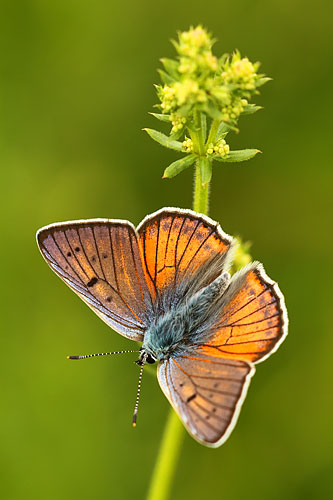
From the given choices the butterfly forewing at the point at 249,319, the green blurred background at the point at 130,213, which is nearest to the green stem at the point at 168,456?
the butterfly forewing at the point at 249,319

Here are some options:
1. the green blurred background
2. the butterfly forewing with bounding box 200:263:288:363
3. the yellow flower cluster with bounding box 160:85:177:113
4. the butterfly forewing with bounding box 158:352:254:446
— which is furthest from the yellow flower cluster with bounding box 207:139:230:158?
the green blurred background

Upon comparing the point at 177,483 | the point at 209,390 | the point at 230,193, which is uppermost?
the point at 230,193

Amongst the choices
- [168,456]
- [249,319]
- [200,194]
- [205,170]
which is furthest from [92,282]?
[168,456]

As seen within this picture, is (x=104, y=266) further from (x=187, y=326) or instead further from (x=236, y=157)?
(x=236, y=157)
